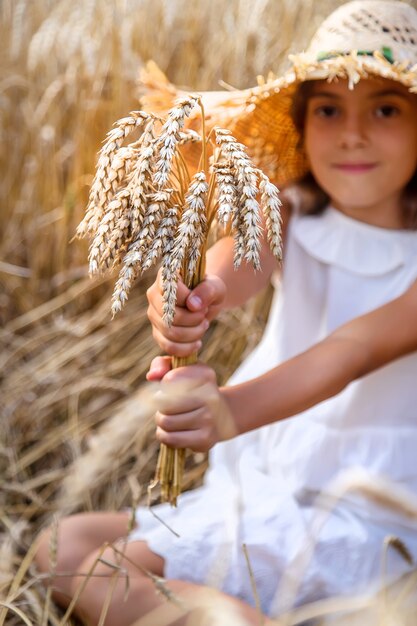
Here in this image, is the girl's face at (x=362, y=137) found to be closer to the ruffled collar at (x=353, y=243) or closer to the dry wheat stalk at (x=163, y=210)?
the ruffled collar at (x=353, y=243)

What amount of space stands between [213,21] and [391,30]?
1098 mm

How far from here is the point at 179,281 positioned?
3.42 feet

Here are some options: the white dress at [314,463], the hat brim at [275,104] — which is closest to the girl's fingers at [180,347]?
the white dress at [314,463]

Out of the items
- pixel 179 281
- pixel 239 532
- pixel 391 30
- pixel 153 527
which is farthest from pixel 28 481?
pixel 391 30

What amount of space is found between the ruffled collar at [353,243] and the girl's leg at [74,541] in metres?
0.59

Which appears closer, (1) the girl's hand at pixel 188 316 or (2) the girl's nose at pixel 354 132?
(1) the girl's hand at pixel 188 316

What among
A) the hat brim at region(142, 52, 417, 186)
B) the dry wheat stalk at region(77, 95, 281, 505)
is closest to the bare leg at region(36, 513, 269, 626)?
the dry wheat stalk at region(77, 95, 281, 505)

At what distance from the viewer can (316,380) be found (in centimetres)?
128

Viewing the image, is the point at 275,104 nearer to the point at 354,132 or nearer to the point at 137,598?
the point at 354,132

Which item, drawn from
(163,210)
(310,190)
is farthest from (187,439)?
(310,190)

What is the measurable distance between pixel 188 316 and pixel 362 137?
481 millimetres

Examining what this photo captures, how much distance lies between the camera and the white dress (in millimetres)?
1401

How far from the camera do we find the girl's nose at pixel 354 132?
1399 mm

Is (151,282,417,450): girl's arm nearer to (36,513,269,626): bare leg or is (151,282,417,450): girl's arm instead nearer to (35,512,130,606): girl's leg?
(36,513,269,626): bare leg
